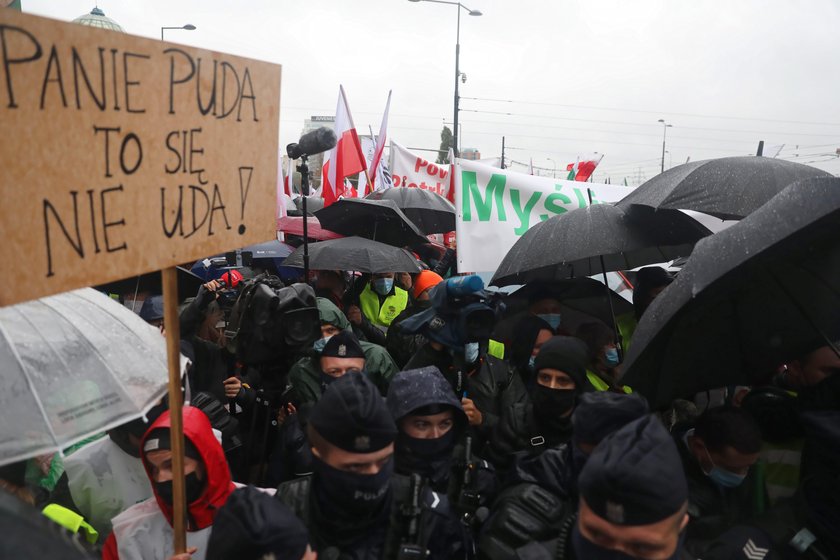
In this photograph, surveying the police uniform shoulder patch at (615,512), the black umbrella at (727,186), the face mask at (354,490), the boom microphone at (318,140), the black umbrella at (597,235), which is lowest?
the face mask at (354,490)

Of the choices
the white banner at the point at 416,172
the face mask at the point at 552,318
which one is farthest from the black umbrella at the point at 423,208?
the face mask at the point at 552,318

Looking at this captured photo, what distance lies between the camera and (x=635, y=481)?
1.57m

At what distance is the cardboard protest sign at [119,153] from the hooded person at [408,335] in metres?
1.95

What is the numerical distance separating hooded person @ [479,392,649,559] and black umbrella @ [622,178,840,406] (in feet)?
0.45

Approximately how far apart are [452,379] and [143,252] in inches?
78.3

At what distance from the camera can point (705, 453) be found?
91.2 inches

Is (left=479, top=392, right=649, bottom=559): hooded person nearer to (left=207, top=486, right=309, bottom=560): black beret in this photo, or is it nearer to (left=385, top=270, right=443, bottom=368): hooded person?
(left=207, top=486, right=309, bottom=560): black beret

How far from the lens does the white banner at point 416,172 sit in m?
10.3

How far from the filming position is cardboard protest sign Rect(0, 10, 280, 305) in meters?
1.16

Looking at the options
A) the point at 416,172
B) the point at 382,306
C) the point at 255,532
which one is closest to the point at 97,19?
the point at 382,306

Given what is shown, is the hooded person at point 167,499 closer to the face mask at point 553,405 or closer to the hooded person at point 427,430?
the hooded person at point 427,430


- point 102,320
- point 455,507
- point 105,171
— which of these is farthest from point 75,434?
point 455,507

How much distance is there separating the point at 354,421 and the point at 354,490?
0.75 feet

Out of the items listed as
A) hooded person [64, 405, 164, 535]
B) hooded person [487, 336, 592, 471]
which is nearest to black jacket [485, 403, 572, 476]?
hooded person [487, 336, 592, 471]
